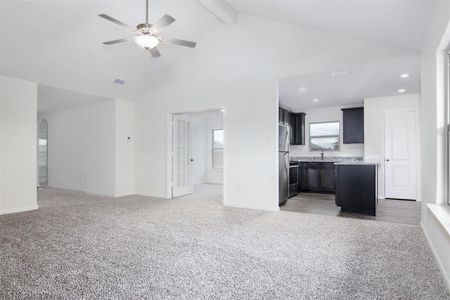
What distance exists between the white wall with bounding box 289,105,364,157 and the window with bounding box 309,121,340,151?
102 millimetres

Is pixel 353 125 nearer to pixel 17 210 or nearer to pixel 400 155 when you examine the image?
pixel 400 155

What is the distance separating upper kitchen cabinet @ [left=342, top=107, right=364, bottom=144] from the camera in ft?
21.3

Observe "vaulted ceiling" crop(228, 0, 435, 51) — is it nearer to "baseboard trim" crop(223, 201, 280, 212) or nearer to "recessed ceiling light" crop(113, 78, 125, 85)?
"recessed ceiling light" crop(113, 78, 125, 85)

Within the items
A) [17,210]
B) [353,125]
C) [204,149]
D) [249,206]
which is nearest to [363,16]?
[249,206]

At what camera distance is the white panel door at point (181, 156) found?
623 cm

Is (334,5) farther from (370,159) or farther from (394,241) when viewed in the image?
(370,159)

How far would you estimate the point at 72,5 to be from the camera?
11.8ft

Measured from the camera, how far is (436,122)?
260cm

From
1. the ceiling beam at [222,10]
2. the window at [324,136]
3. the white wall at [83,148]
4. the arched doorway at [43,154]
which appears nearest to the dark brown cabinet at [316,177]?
the window at [324,136]

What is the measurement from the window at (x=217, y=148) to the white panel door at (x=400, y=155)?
5.20 metres

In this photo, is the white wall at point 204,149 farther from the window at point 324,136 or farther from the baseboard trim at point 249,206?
the baseboard trim at point 249,206

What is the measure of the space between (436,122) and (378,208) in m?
2.87

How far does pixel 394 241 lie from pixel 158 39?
3.68 m

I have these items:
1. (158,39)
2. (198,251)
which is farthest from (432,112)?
(158,39)
